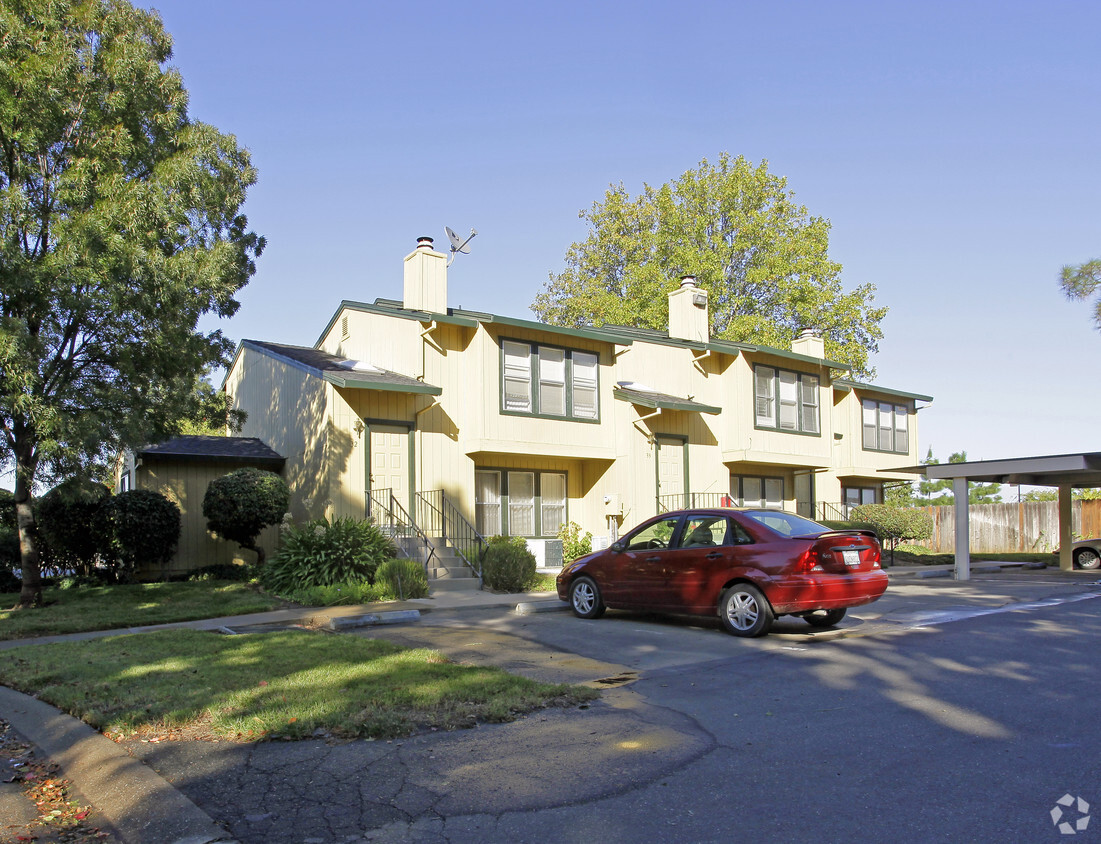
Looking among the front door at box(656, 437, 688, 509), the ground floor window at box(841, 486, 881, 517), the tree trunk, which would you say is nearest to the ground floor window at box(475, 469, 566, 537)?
the front door at box(656, 437, 688, 509)

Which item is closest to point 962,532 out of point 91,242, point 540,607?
point 540,607

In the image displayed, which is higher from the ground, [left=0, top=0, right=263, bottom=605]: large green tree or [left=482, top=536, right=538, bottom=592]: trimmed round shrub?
[left=0, top=0, right=263, bottom=605]: large green tree

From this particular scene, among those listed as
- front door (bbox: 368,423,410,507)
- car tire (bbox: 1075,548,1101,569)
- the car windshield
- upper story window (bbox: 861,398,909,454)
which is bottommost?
car tire (bbox: 1075,548,1101,569)

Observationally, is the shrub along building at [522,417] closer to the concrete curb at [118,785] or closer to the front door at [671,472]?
the front door at [671,472]

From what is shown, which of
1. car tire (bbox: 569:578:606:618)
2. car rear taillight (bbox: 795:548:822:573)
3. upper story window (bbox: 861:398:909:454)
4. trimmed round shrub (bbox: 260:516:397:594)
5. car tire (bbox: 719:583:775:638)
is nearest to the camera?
car rear taillight (bbox: 795:548:822:573)

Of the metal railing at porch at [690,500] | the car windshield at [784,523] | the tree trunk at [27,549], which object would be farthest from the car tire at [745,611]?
the metal railing at porch at [690,500]

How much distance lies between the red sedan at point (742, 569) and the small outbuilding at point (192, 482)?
33.5ft

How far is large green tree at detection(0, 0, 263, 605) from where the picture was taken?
11.9m

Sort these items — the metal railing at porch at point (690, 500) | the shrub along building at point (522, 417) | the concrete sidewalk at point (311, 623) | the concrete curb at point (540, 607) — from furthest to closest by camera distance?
the metal railing at porch at point (690, 500)
the shrub along building at point (522, 417)
the concrete curb at point (540, 607)
the concrete sidewalk at point (311, 623)

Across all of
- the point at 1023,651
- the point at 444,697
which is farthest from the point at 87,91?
the point at 1023,651

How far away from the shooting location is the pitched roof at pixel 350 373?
1608 cm

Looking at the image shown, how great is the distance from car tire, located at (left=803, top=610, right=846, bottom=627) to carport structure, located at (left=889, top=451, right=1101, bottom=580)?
9.18 meters

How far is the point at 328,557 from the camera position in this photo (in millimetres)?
14336

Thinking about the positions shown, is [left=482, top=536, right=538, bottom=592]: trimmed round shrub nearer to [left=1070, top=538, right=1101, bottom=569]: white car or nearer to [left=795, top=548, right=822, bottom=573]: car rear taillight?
[left=795, top=548, right=822, bottom=573]: car rear taillight
